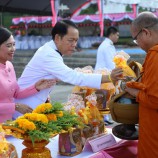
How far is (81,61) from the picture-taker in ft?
41.2

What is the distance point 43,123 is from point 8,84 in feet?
2.73

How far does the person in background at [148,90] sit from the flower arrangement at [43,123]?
37cm

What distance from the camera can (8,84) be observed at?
99.6 inches

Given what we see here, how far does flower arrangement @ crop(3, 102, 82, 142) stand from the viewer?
1.72 metres

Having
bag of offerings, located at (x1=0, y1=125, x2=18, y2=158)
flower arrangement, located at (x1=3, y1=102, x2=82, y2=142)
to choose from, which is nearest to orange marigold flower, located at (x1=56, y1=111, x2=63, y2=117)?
flower arrangement, located at (x1=3, y1=102, x2=82, y2=142)

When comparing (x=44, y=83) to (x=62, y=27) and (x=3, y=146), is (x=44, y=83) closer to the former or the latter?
(x=62, y=27)

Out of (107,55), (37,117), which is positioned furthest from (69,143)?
(107,55)

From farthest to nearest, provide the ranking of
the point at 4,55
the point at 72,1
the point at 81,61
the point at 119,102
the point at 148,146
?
1. the point at 72,1
2. the point at 81,61
3. the point at 4,55
4. the point at 119,102
5. the point at 148,146

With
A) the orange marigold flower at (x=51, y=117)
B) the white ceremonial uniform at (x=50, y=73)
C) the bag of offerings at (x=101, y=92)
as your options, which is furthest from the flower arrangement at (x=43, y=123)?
the bag of offerings at (x=101, y=92)

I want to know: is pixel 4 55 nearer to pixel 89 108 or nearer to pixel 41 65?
pixel 41 65

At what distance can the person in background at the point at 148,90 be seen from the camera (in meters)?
1.81

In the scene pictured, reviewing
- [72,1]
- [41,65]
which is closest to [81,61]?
[72,1]

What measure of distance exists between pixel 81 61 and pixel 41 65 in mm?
9946

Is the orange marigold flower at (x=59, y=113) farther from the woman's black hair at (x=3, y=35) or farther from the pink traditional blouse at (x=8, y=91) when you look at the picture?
the woman's black hair at (x=3, y=35)
